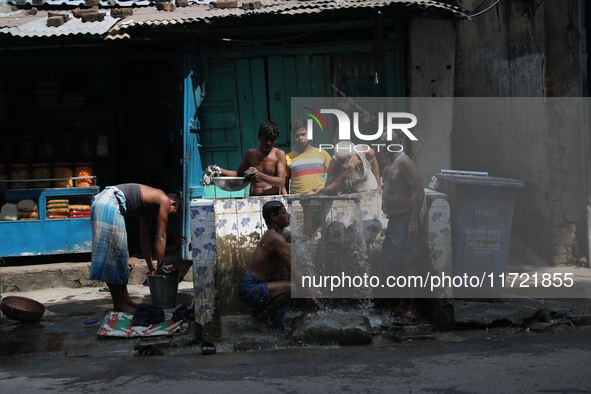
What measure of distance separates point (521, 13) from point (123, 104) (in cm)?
597

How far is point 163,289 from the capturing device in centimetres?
712

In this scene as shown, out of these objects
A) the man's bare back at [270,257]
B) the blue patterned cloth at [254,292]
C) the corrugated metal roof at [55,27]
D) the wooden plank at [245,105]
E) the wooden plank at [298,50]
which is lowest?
the blue patterned cloth at [254,292]

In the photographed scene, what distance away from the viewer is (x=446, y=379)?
4.50m

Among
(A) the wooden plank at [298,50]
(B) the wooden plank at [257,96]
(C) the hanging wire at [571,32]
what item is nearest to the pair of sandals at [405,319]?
(B) the wooden plank at [257,96]

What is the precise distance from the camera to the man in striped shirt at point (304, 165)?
741cm

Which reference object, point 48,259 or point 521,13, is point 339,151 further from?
point 48,259

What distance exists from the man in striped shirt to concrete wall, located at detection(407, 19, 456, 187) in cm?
170

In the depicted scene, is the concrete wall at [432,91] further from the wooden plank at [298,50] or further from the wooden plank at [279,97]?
Answer: the wooden plank at [279,97]

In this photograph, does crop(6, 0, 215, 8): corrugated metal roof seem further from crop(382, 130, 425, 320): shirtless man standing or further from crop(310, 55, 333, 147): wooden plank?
crop(382, 130, 425, 320): shirtless man standing

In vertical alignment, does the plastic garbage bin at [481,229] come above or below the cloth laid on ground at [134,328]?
above

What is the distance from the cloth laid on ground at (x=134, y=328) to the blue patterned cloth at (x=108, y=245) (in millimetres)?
455

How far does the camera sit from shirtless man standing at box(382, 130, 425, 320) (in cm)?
613

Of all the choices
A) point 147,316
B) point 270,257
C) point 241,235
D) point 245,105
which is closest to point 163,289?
point 147,316

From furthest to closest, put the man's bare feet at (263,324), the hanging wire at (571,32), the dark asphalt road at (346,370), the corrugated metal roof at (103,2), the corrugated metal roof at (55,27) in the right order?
the corrugated metal roof at (103,2), the hanging wire at (571,32), the corrugated metal roof at (55,27), the man's bare feet at (263,324), the dark asphalt road at (346,370)
